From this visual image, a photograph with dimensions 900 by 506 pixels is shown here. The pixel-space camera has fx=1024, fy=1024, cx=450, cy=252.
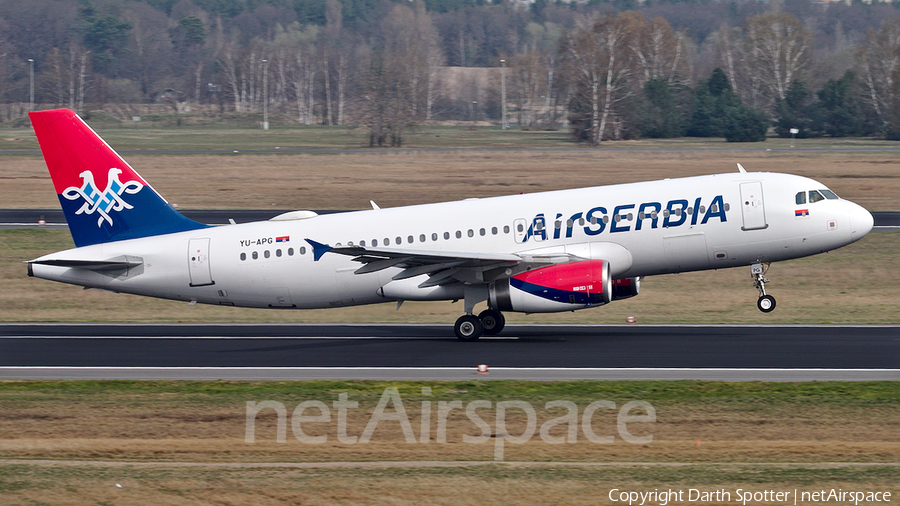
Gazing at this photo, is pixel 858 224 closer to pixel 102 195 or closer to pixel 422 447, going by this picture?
pixel 422 447

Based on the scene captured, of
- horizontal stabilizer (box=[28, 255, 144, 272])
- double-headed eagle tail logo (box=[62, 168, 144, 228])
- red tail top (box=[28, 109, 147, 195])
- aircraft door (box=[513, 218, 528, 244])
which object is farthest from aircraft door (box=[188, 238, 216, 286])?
aircraft door (box=[513, 218, 528, 244])

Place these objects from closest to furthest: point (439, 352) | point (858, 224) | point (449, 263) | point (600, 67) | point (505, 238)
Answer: point (439, 352)
point (449, 263)
point (858, 224)
point (505, 238)
point (600, 67)

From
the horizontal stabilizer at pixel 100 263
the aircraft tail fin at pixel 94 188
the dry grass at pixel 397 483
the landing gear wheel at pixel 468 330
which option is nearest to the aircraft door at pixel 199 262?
the aircraft tail fin at pixel 94 188

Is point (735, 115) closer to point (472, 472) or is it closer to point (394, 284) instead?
point (394, 284)

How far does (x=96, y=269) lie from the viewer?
30.1 meters

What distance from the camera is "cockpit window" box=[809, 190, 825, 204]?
28703 millimetres

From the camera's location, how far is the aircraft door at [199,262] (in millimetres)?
30141

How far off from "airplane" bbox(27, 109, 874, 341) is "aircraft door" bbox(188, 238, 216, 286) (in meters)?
0.03

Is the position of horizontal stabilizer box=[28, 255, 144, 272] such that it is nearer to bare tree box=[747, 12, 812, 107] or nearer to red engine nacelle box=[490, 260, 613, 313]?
red engine nacelle box=[490, 260, 613, 313]

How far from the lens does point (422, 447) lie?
57.1 ft

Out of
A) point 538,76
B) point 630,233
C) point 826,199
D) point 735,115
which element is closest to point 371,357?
point 630,233

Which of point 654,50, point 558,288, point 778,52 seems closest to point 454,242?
point 558,288

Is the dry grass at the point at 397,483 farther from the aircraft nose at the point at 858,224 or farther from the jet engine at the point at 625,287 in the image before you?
the aircraft nose at the point at 858,224

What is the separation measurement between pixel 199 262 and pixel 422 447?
1480cm
